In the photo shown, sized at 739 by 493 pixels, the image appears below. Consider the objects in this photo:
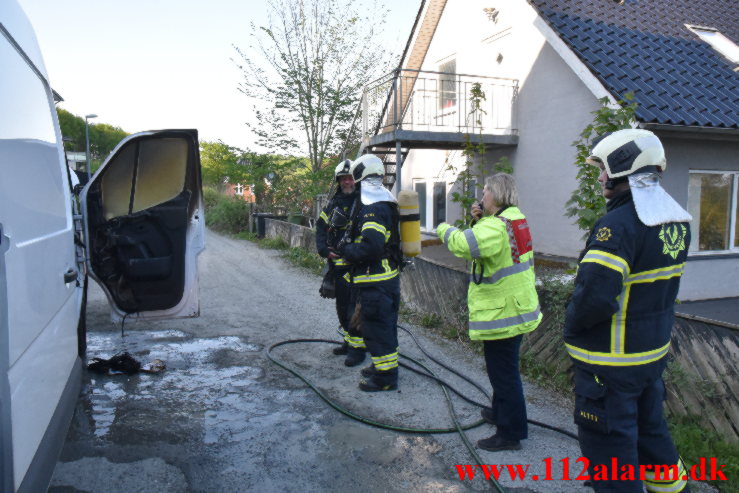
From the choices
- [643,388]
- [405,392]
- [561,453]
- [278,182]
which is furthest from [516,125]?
[278,182]

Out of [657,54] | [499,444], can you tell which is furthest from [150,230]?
[657,54]

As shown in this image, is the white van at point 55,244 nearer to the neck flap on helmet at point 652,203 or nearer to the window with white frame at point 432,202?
the neck flap on helmet at point 652,203

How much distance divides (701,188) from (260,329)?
7358 millimetres

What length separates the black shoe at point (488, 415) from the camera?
3.93 meters

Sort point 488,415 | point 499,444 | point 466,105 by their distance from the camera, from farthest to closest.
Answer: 1. point 466,105
2. point 488,415
3. point 499,444

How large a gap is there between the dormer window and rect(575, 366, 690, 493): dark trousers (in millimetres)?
9621

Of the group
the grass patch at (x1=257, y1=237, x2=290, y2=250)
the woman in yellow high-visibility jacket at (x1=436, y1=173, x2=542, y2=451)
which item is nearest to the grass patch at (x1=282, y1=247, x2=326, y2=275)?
the grass patch at (x1=257, y1=237, x2=290, y2=250)

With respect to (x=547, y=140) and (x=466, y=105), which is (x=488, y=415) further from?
(x=466, y=105)

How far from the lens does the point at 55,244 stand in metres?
2.75

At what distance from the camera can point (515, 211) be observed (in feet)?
11.2

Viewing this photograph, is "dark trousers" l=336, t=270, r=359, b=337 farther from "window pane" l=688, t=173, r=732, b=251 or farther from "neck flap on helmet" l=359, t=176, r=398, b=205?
"window pane" l=688, t=173, r=732, b=251

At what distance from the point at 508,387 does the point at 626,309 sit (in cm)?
Result: 129

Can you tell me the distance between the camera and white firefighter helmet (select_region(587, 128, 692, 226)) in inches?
91.2

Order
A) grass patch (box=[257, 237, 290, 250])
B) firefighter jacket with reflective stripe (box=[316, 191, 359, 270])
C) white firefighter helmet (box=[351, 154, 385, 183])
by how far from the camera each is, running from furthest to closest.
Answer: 1. grass patch (box=[257, 237, 290, 250])
2. firefighter jacket with reflective stripe (box=[316, 191, 359, 270])
3. white firefighter helmet (box=[351, 154, 385, 183])
